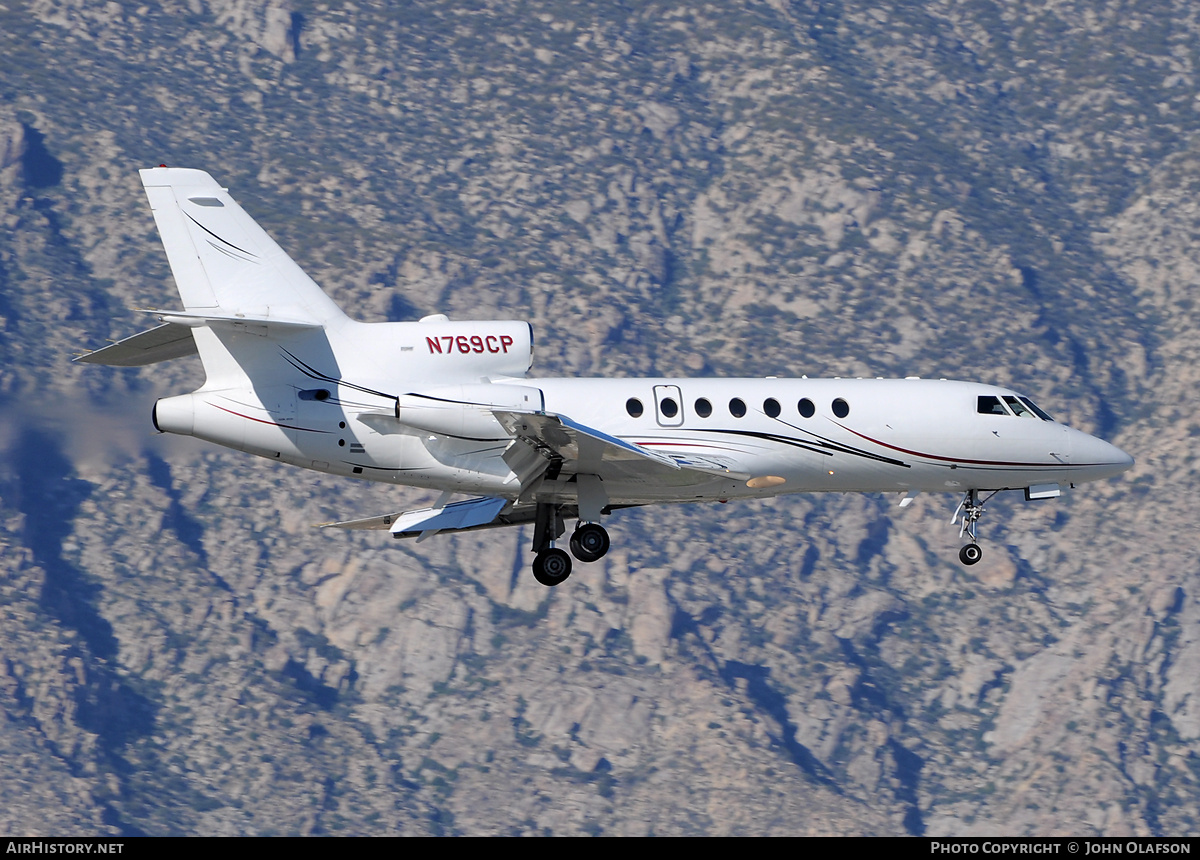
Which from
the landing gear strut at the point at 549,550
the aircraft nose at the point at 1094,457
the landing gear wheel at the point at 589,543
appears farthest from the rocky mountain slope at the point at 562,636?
the landing gear wheel at the point at 589,543

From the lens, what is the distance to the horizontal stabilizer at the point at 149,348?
3809cm

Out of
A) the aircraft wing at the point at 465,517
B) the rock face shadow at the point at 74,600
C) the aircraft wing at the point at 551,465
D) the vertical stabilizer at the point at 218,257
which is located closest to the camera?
the aircraft wing at the point at 551,465

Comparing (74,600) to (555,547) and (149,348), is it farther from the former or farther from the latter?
(149,348)

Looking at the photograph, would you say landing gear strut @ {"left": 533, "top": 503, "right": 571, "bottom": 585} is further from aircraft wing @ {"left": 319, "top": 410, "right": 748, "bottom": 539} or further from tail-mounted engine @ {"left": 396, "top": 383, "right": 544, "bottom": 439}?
tail-mounted engine @ {"left": 396, "top": 383, "right": 544, "bottom": 439}

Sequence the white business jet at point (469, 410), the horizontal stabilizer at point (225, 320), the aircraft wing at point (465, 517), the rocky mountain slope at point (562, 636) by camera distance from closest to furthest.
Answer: the horizontal stabilizer at point (225, 320) < the white business jet at point (469, 410) < the aircraft wing at point (465, 517) < the rocky mountain slope at point (562, 636)

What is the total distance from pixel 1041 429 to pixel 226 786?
117m

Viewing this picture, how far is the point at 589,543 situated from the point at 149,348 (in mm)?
9678

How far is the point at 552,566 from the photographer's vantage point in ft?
133

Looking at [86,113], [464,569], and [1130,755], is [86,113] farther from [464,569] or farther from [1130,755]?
[1130,755]

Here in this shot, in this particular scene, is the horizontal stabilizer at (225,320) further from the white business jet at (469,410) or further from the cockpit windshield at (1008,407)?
the cockpit windshield at (1008,407)

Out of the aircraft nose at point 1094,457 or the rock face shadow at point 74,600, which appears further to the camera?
the rock face shadow at point 74,600

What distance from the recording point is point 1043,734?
505 feet

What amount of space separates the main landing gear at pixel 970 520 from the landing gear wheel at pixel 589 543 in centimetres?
802
